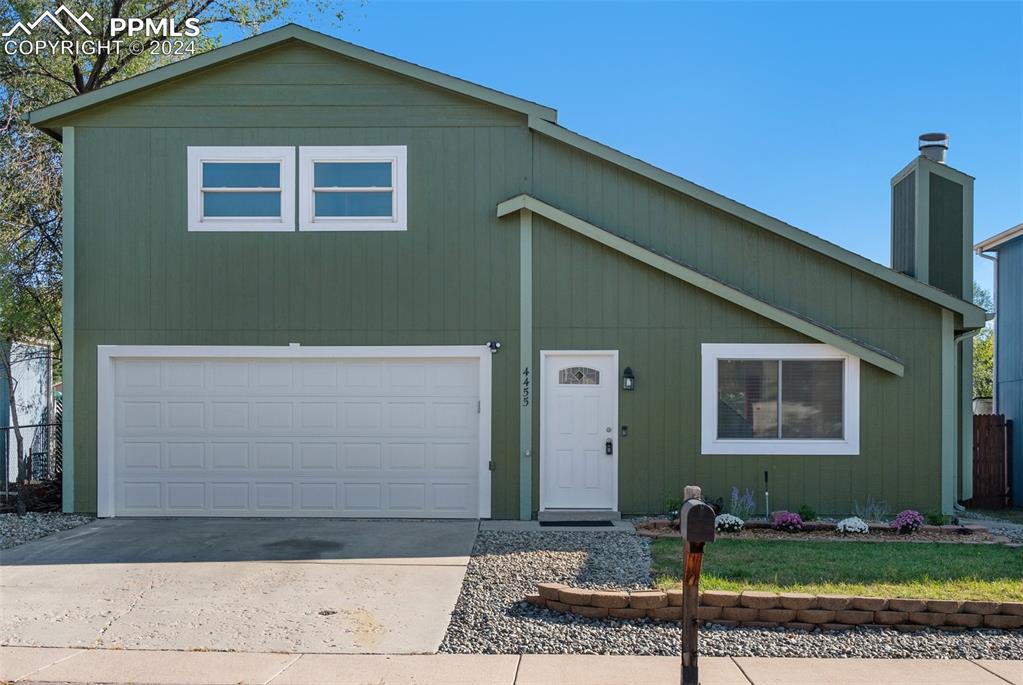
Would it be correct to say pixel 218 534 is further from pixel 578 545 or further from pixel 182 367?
pixel 578 545

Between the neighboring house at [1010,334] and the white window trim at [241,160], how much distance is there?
13306mm

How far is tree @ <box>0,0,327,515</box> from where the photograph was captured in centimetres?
1423

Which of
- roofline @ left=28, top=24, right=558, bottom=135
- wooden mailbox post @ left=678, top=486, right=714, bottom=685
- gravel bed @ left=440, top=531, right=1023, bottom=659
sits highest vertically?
roofline @ left=28, top=24, right=558, bottom=135

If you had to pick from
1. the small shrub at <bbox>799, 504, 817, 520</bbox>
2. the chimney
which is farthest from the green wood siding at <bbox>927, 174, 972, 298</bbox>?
the small shrub at <bbox>799, 504, 817, 520</bbox>

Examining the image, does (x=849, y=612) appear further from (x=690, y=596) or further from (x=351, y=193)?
(x=351, y=193)

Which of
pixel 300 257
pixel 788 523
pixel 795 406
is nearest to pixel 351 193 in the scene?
pixel 300 257

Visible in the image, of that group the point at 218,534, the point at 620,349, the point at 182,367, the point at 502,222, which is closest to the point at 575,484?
the point at 620,349

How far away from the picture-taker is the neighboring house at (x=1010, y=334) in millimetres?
16953

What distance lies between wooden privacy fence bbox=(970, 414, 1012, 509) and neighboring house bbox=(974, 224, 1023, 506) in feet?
0.81

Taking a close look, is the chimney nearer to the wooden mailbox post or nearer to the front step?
the front step

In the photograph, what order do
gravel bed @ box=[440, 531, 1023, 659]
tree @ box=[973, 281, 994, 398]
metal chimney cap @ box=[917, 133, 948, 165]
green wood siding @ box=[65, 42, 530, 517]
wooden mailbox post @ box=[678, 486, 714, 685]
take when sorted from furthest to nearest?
tree @ box=[973, 281, 994, 398] < metal chimney cap @ box=[917, 133, 948, 165] < green wood siding @ box=[65, 42, 530, 517] < gravel bed @ box=[440, 531, 1023, 659] < wooden mailbox post @ box=[678, 486, 714, 685]

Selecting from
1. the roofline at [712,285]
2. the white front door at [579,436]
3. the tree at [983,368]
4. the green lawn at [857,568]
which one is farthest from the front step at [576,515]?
the tree at [983,368]

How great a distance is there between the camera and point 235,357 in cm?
1222

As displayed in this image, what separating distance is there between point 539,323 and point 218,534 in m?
4.96
